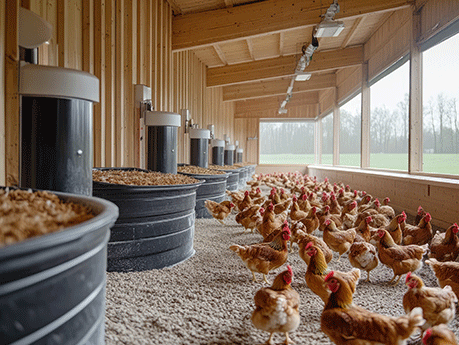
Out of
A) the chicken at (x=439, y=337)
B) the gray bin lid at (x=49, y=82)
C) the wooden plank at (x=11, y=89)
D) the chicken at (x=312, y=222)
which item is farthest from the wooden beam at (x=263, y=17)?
the chicken at (x=439, y=337)

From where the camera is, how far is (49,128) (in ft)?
5.41

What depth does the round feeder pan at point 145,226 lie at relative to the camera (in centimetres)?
230

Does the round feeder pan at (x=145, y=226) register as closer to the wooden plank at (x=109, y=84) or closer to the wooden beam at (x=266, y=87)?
the wooden plank at (x=109, y=84)

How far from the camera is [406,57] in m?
6.55

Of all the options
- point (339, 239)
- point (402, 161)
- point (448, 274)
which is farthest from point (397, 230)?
point (402, 161)

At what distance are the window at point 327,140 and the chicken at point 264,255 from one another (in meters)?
13.0

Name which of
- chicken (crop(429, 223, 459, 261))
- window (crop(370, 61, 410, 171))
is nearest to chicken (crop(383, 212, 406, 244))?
chicken (crop(429, 223, 459, 261))

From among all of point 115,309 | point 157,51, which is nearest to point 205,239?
point 115,309

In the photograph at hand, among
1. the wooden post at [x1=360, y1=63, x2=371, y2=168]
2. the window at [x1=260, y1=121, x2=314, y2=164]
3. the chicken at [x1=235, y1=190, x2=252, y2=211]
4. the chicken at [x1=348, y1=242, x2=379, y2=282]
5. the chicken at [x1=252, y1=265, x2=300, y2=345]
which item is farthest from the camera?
the window at [x1=260, y1=121, x2=314, y2=164]

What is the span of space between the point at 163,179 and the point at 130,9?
296 centimetres

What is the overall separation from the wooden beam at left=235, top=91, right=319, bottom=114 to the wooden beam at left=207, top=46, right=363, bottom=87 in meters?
5.95

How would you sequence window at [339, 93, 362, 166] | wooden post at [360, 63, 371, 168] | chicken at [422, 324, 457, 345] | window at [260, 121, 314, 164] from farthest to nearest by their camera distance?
1. window at [260, 121, 314, 164]
2. window at [339, 93, 362, 166]
3. wooden post at [360, 63, 371, 168]
4. chicken at [422, 324, 457, 345]

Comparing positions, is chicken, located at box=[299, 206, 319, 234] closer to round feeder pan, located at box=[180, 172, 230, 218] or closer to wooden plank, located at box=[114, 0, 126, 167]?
round feeder pan, located at box=[180, 172, 230, 218]

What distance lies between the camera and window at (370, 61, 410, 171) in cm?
720
